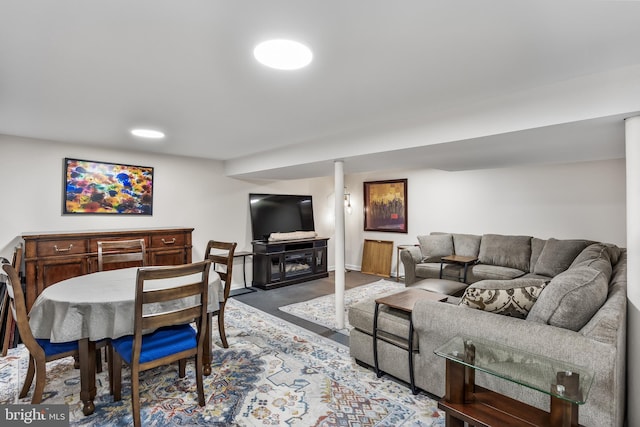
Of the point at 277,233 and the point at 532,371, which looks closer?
the point at 532,371

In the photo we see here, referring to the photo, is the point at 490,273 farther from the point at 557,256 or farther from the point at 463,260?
the point at 557,256

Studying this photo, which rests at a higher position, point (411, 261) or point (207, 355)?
point (411, 261)

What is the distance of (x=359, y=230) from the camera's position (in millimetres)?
7305

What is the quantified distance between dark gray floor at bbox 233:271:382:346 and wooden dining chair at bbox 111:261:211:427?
62.9 inches

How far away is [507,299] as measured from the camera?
79.2 inches

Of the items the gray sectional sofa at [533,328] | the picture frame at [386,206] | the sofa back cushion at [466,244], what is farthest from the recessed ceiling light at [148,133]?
the sofa back cushion at [466,244]

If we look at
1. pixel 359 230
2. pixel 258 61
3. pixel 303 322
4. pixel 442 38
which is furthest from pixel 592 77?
pixel 359 230

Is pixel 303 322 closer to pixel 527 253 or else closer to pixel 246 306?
pixel 246 306

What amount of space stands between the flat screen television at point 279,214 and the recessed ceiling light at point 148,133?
2365mm

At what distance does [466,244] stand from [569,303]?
144 inches

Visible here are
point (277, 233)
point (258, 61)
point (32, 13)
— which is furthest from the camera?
point (277, 233)

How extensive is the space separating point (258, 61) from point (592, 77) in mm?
2071

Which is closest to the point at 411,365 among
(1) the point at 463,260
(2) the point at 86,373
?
(2) the point at 86,373

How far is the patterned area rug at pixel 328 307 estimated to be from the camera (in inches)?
152
